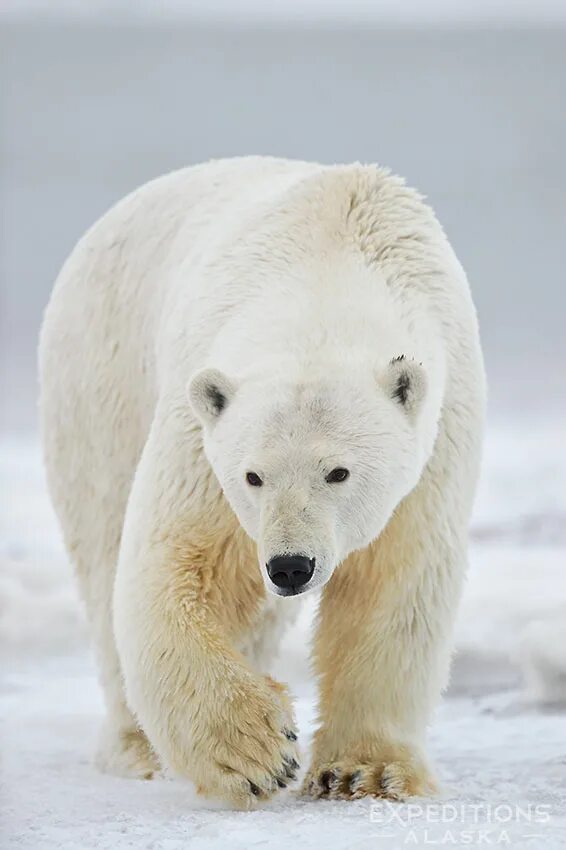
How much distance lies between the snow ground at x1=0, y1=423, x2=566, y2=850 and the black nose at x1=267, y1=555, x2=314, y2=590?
603 millimetres

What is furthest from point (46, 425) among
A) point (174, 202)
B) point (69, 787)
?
point (69, 787)

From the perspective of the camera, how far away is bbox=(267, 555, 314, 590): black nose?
129 inches

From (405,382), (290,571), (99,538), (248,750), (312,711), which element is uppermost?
(99,538)

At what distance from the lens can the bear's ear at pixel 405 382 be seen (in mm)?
3572

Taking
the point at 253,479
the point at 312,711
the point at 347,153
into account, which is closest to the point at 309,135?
the point at 347,153

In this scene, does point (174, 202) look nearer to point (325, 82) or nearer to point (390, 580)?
point (390, 580)

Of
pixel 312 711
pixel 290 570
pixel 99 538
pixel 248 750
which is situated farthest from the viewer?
pixel 312 711

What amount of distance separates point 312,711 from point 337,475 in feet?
8.50

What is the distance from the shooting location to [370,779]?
4.06 meters

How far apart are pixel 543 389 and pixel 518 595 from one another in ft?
12.4

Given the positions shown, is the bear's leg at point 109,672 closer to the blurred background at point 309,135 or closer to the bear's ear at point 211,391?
the bear's ear at point 211,391

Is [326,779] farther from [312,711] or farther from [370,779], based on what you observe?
[312,711]

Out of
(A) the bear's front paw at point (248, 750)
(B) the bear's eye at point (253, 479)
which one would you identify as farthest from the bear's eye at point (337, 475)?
(A) the bear's front paw at point (248, 750)

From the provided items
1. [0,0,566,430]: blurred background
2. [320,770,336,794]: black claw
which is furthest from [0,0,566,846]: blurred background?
[320,770,336,794]: black claw
